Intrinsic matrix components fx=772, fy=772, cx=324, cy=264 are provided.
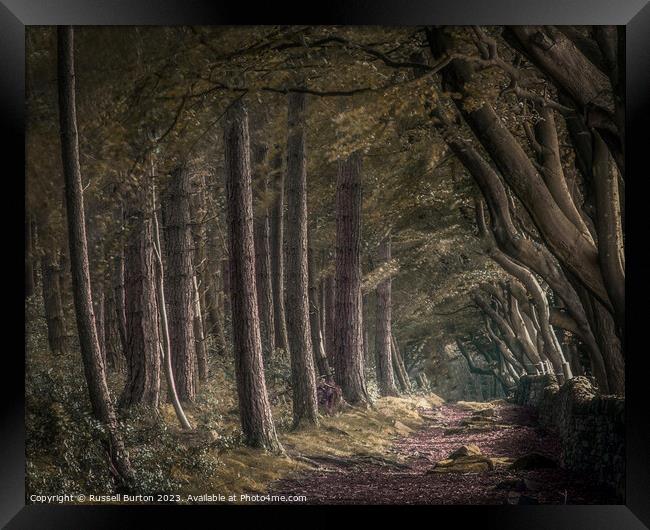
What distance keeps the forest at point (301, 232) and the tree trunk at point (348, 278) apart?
49 millimetres

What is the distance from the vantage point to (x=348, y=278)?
48.5ft

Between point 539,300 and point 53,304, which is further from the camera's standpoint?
point 539,300

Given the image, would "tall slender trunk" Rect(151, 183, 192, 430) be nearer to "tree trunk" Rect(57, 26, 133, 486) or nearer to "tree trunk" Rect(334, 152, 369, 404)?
"tree trunk" Rect(57, 26, 133, 486)

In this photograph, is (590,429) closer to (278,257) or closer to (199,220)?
(278,257)

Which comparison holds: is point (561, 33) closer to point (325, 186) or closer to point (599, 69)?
point (599, 69)

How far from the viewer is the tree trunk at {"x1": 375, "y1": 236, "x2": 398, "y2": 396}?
60.2 ft

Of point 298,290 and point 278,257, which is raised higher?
point 278,257

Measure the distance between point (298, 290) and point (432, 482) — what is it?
4055 mm

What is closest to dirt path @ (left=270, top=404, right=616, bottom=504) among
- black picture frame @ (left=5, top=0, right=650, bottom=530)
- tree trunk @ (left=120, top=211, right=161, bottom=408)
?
black picture frame @ (left=5, top=0, right=650, bottom=530)

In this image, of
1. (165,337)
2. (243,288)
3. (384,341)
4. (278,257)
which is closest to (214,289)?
(278,257)

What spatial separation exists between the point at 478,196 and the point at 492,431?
179 inches

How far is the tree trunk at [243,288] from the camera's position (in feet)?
34.8

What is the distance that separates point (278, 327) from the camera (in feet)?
50.3
